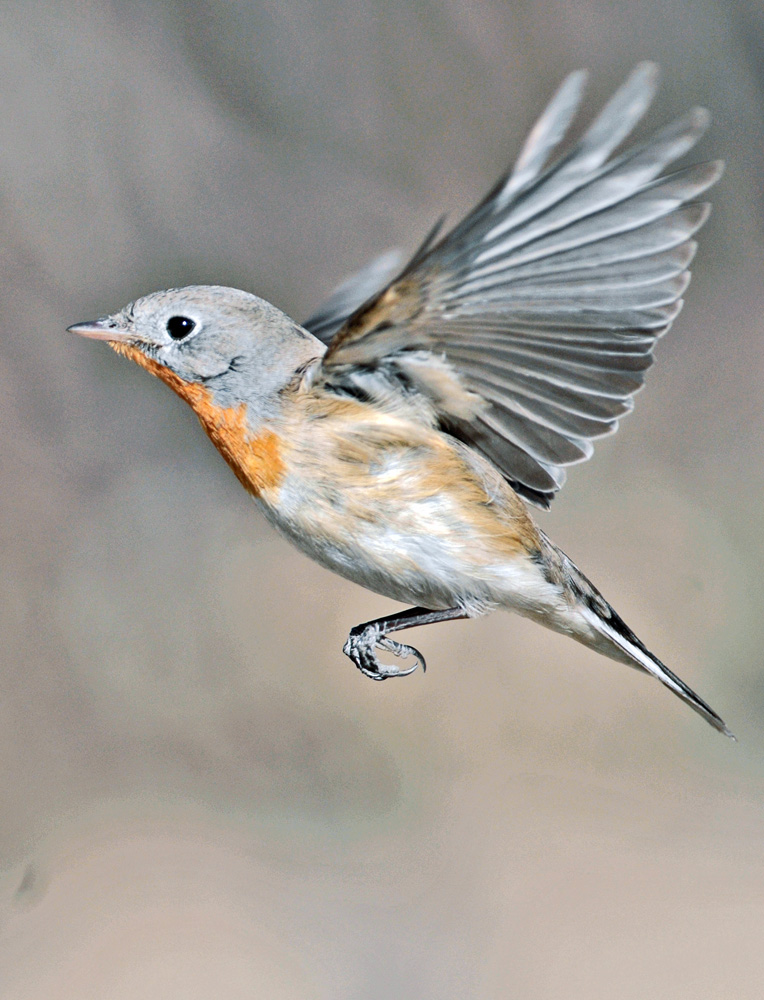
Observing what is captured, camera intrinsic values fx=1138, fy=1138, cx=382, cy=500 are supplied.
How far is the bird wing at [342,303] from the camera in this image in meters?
2.11

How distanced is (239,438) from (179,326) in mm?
166

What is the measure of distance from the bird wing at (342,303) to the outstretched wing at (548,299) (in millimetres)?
563

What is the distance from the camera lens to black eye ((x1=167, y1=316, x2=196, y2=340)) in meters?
1.48

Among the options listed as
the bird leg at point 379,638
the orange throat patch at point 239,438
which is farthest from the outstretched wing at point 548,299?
the bird leg at point 379,638

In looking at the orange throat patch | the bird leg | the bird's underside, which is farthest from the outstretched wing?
the bird leg

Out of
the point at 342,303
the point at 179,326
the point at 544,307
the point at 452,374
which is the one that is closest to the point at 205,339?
the point at 179,326

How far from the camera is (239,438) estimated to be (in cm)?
149

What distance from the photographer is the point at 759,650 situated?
4.98 m

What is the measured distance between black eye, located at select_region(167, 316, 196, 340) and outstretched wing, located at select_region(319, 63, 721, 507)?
0.62 ft

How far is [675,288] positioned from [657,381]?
3.99m

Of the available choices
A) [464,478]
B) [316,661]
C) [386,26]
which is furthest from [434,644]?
[464,478]

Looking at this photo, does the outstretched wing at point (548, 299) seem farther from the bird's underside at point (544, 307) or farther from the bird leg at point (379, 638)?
the bird leg at point (379, 638)

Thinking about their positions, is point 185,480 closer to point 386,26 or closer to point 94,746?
point 94,746

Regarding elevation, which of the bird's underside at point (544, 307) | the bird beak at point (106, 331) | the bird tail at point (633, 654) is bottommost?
the bird tail at point (633, 654)
